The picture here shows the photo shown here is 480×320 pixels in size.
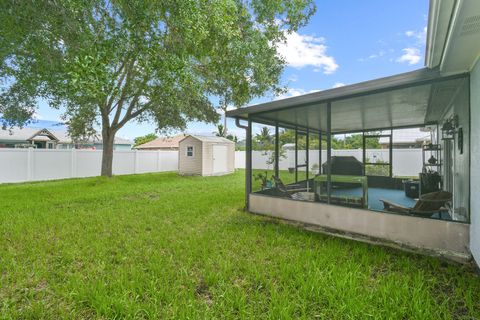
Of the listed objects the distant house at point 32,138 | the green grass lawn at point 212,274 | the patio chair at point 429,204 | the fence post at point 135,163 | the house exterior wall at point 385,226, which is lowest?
the green grass lawn at point 212,274

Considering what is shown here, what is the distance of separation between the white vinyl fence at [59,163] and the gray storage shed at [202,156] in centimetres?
281

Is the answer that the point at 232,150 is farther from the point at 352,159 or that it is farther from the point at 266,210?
the point at 266,210

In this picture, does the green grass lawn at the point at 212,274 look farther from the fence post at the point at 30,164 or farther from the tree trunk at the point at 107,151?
the fence post at the point at 30,164

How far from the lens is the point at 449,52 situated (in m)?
2.54

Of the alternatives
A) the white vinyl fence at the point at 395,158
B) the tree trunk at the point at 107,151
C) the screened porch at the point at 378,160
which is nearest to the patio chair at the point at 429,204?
the screened porch at the point at 378,160

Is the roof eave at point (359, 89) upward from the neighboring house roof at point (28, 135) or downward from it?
downward

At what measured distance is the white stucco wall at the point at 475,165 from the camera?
270 cm

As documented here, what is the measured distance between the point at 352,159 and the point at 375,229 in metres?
5.12

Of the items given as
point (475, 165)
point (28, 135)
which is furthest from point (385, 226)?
point (28, 135)

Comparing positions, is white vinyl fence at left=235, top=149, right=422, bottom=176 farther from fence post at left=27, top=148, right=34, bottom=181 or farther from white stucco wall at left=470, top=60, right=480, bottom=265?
fence post at left=27, top=148, right=34, bottom=181

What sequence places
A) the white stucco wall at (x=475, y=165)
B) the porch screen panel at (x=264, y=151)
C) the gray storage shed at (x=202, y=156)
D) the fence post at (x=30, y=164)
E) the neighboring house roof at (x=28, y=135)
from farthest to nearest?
the neighboring house roof at (x=28, y=135) < the porch screen panel at (x=264, y=151) < the gray storage shed at (x=202, y=156) < the fence post at (x=30, y=164) < the white stucco wall at (x=475, y=165)

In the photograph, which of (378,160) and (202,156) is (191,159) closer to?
(202,156)

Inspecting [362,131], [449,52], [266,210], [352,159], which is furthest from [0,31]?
[362,131]

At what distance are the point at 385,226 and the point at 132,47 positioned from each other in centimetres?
603
